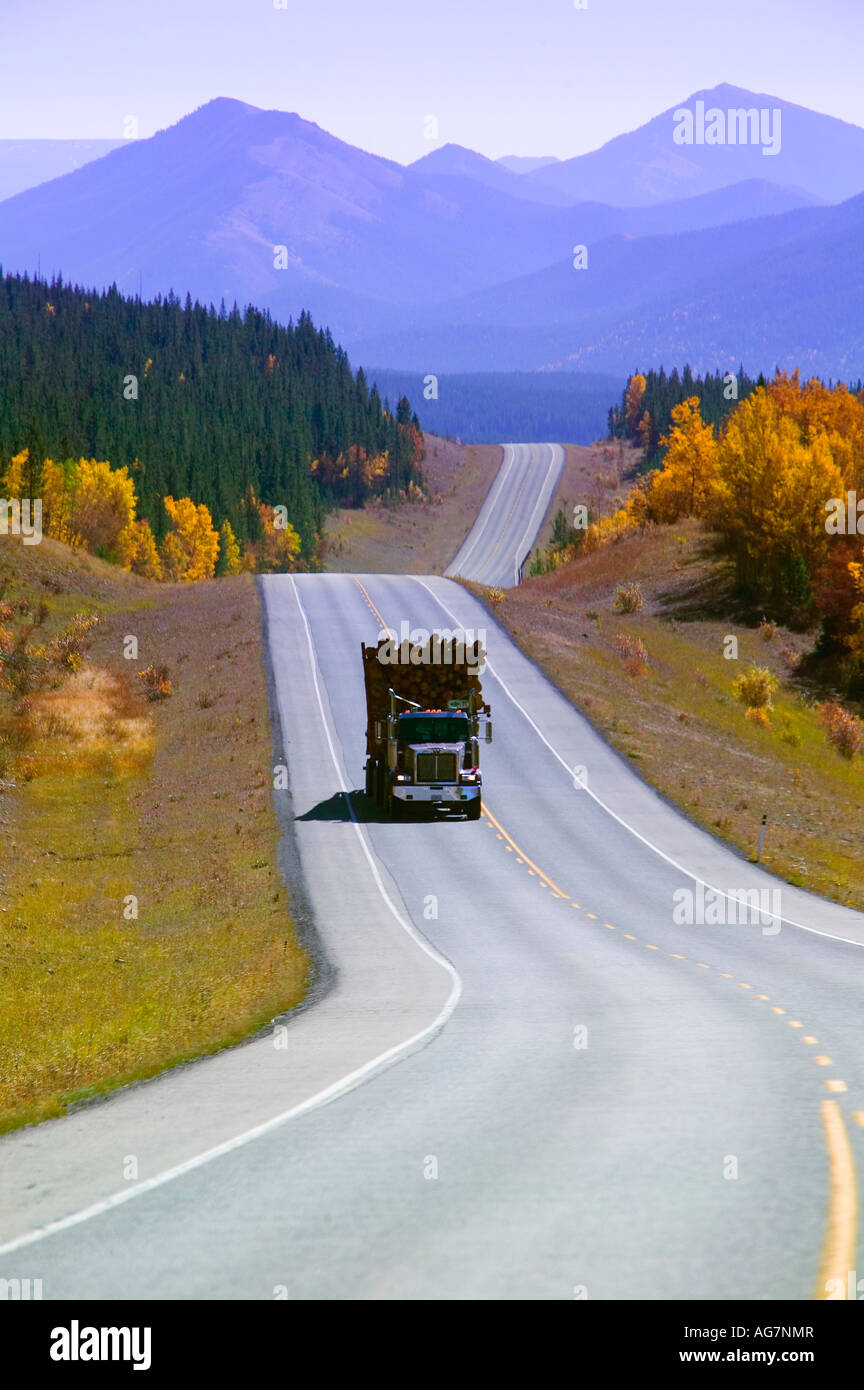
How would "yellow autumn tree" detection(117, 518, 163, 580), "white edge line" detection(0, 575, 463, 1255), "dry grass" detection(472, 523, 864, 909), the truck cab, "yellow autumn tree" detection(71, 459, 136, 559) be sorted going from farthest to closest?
"yellow autumn tree" detection(117, 518, 163, 580)
"yellow autumn tree" detection(71, 459, 136, 559)
"dry grass" detection(472, 523, 864, 909)
the truck cab
"white edge line" detection(0, 575, 463, 1255)

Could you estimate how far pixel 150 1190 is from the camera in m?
11.7

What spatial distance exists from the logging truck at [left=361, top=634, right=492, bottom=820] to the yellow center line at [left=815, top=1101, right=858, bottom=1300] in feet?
81.0

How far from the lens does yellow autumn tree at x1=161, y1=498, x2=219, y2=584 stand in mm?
130625

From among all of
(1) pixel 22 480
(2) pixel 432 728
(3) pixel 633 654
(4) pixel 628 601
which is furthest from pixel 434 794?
(1) pixel 22 480

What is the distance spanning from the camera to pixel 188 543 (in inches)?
5300

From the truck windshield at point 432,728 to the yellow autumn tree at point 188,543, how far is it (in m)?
96.2

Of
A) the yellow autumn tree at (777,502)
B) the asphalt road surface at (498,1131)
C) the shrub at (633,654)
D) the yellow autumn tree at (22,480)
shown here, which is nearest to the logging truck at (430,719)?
the asphalt road surface at (498,1131)

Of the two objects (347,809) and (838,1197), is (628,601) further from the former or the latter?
(838,1197)

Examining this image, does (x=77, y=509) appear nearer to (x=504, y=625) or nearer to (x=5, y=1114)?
(x=504, y=625)

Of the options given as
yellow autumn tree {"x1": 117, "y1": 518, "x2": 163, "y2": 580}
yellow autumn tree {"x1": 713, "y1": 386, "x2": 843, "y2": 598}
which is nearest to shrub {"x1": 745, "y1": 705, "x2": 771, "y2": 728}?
yellow autumn tree {"x1": 713, "y1": 386, "x2": 843, "y2": 598}

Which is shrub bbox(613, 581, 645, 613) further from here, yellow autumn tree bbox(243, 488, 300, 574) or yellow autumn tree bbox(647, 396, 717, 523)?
yellow autumn tree bbox(243, 488, 300, 574)

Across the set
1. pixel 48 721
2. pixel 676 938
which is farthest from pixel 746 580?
pixel 676 938
